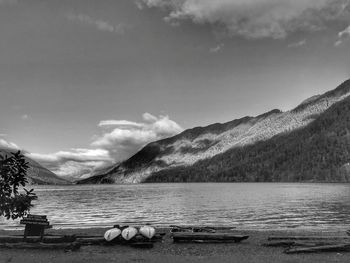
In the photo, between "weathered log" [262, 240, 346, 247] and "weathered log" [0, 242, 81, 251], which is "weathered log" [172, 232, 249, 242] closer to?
"weathered log" [262, 240, 346, 247]

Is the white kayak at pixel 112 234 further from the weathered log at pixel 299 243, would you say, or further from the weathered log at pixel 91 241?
the weathered log at pixel 299 243

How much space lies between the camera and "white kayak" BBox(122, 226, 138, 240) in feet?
94.7

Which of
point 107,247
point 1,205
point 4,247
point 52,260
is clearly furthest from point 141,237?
point 1,205

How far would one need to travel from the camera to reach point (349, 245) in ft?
85.5

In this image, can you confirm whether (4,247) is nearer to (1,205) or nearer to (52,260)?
(52,260)

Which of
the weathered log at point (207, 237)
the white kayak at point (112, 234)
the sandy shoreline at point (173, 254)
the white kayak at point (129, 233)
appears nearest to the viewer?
the sandy shoreline at point (173, 254)

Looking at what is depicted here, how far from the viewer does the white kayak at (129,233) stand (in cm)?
2888

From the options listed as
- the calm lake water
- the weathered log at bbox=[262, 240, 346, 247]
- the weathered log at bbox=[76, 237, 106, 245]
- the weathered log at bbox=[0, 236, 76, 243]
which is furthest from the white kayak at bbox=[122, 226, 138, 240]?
the calm lake water

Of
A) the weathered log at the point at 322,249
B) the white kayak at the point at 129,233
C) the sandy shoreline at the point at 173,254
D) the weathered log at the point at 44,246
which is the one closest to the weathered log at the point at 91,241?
the sandy shoreline at the point at 173,254

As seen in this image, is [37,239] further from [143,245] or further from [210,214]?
[210,214]

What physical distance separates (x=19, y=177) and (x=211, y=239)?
15.2m

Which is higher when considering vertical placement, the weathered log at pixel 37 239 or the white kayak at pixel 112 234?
the white kayak at pixel 112 234

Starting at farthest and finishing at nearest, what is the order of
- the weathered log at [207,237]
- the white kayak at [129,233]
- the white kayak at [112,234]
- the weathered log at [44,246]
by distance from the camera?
1. the weathered log at [207,237]
2. the white kayak at [112,234]
3. the white kayak at [129,233]
4. the weathered log at [44,246]

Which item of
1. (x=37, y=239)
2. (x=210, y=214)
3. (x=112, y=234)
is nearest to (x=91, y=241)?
(x=112, y=234)
